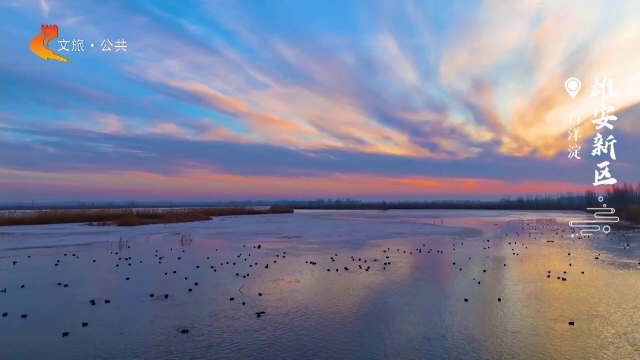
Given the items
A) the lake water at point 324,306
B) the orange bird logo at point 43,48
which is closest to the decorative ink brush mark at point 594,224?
the lake water at point 324,306

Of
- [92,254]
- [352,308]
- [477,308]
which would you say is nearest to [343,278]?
[352,308]

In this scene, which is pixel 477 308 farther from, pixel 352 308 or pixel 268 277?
pixel 268 277

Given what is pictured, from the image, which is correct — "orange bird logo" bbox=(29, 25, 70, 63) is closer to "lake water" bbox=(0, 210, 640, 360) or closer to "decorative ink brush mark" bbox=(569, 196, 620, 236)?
"lake water" bbox=(0, 210, 640, 360)

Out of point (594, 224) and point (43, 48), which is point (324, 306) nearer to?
point (43, 48)

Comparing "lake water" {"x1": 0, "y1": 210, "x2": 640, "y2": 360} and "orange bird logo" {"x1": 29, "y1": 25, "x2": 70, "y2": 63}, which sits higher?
"orange bird logo" {"x1": 29, "y1": 25, "x2": 70, "y2": 63}

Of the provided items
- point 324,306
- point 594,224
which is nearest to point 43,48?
point 324,306

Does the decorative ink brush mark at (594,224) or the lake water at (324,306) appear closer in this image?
the lake water at (324,306)

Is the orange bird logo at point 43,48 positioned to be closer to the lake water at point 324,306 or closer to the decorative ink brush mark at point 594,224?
the lake water at point 324,306

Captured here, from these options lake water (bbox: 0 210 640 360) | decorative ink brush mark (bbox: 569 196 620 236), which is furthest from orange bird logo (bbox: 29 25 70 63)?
decorative ink brush mark (bbox: 569 196 620 236)
